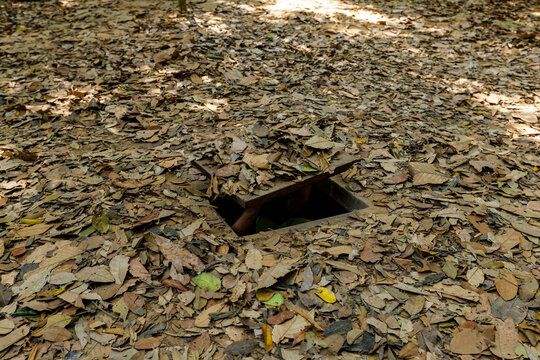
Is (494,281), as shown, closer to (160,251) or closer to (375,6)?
(160,251)

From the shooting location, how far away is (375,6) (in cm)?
730

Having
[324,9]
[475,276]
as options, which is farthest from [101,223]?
[324,9]

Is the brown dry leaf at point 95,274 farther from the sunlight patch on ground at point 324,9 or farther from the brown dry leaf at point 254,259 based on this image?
the sunlight patch on ground at point 324,9

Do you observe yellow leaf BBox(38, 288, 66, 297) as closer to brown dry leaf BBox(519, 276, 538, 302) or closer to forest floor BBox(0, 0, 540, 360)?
forest floor BBox(0, 0, 540, 360)

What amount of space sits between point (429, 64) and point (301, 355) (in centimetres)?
463

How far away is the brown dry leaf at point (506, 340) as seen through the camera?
2102mm

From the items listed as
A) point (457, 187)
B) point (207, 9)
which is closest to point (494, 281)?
point (457, 187)

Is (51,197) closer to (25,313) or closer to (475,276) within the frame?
(25,313)

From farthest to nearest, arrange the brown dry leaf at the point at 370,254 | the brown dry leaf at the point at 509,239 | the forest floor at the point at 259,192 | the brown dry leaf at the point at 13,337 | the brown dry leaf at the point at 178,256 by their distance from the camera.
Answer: the brown dry leaf at the point at 509,239 < the brown dry leaf at the point at 370,254 < the brown dry leaf at the point at 178,256 < the forest floor at the point at 259,192 < the brown dry leaf at the point at 13,337

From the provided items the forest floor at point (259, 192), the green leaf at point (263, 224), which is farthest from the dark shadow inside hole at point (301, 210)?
the forest floor at point (259, 192)

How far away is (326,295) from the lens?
239 cm

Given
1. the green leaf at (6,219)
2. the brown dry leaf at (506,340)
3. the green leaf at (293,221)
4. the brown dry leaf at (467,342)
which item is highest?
the brown dry leaf at (506,340)

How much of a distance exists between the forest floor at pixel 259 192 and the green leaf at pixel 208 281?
14mm

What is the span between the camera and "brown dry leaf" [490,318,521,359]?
210 cm
